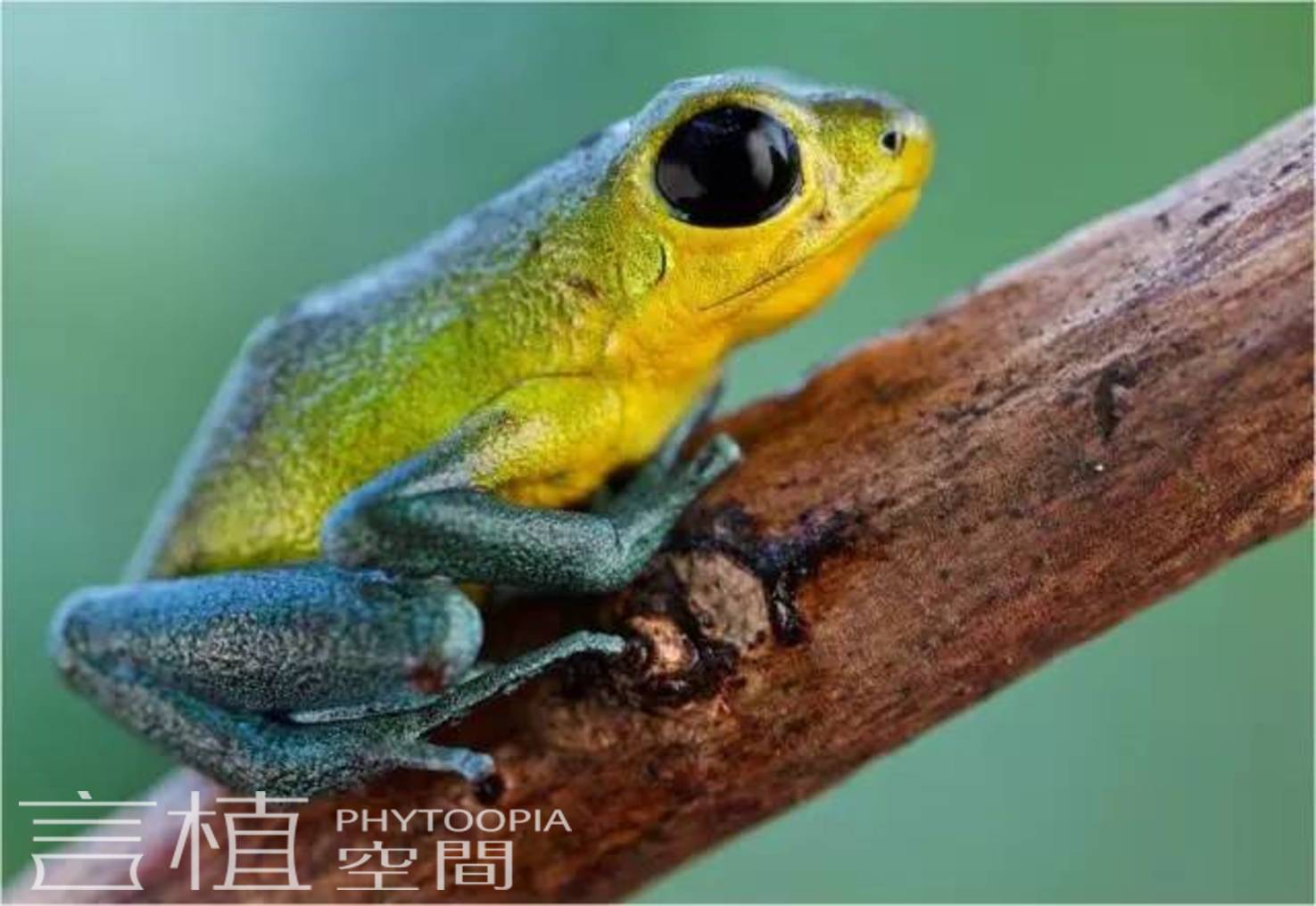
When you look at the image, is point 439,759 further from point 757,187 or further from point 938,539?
point 757,187

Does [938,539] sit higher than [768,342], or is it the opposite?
[768,342]

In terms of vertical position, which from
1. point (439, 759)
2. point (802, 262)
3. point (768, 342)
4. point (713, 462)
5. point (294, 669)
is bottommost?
point (439, 759)

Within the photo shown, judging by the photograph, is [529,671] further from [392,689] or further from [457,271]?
[457,271]

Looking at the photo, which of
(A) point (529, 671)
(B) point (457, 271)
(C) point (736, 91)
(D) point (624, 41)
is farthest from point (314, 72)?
(A) point (529, 671)

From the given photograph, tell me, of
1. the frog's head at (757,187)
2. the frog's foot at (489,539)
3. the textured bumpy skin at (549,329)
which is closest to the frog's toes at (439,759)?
the frog's foot at (489,539)

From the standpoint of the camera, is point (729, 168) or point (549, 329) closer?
point (729, 168)

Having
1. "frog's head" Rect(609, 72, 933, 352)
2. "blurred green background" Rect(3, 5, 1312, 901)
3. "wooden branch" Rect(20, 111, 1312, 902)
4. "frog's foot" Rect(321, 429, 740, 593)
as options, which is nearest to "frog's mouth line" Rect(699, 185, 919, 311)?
"frog's head" Rect(609, 72, 933, 352)

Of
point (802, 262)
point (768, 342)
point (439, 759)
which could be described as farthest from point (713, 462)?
point (768, 342)
